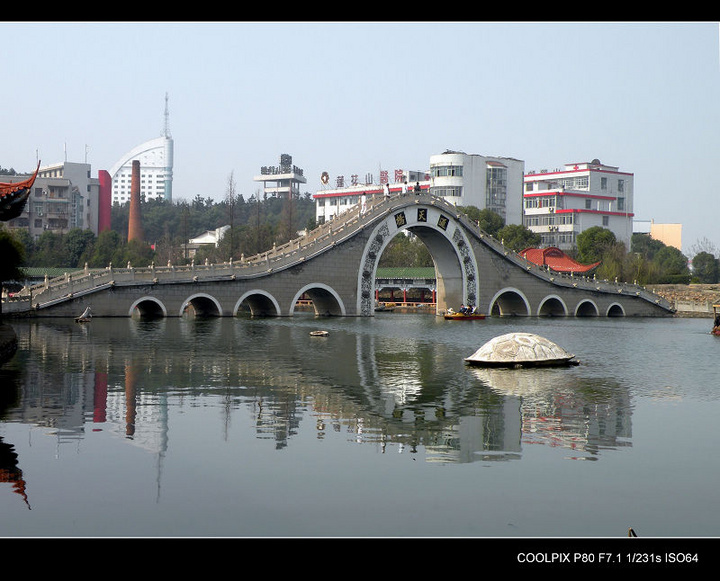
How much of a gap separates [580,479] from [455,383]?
9.90 m

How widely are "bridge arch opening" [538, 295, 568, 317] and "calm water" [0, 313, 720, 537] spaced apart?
4234cm

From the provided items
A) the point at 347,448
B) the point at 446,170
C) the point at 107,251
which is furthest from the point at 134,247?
the point at 347,448

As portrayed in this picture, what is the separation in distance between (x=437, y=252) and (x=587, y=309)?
51.8ft

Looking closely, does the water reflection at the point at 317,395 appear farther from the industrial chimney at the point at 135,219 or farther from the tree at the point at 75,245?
the industrial chimney at the point at 135,219

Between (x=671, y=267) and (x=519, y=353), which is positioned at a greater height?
(x=671, y=267)

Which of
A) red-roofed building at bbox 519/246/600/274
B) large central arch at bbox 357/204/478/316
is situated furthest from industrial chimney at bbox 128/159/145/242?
red-roofed building at bbox 519/246/600/274

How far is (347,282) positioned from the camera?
55125 mm

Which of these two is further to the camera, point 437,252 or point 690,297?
point 690,297

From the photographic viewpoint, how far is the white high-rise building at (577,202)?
319ft

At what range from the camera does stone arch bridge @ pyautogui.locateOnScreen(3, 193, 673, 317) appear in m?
43.0

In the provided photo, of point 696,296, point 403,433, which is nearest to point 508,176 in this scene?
point 696,296

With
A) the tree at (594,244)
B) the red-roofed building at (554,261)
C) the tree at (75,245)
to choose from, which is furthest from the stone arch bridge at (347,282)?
the tree at (75,245)

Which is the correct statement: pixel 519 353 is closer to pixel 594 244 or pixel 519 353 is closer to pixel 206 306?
pixel 206 306

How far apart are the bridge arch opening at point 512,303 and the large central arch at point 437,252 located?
3310mm
